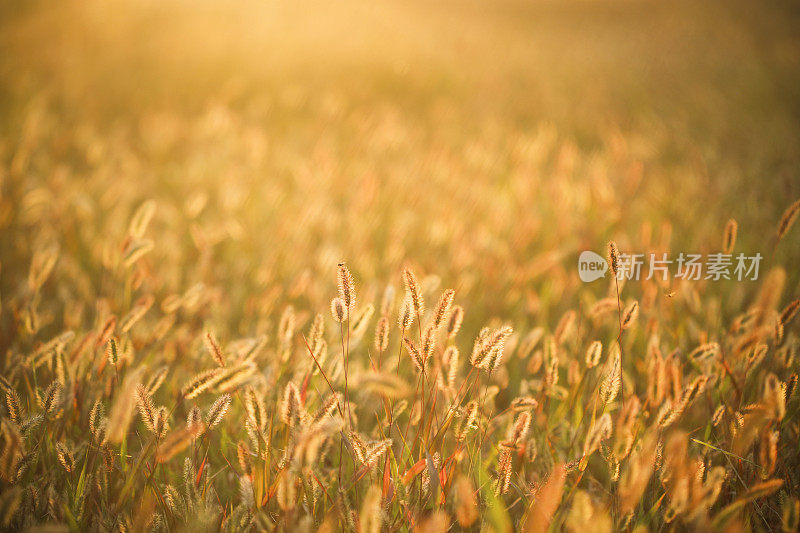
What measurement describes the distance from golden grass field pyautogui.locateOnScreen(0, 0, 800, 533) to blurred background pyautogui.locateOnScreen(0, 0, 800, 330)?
27 millimetres

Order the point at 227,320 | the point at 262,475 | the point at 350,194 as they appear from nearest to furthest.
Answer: the point at 262,475, the point at 227,320, the point at 350,194

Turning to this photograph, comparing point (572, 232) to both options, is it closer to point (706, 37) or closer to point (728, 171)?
point (728, 171)

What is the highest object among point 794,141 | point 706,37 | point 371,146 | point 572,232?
point 706,37

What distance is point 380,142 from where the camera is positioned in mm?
3668

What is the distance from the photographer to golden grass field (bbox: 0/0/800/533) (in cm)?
92

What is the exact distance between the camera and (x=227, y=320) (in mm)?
1785

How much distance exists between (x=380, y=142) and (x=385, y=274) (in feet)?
6.06

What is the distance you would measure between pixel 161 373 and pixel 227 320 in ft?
2.63

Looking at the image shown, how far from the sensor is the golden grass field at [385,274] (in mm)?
924

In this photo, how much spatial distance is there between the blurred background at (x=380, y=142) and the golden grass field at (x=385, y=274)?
0.03 metres

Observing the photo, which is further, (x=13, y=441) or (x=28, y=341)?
(x=28, y=341)

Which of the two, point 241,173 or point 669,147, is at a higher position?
point 669,147

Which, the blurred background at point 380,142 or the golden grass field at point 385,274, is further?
the blurred background at point 380,142

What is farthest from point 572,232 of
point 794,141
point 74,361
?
point 74,361
